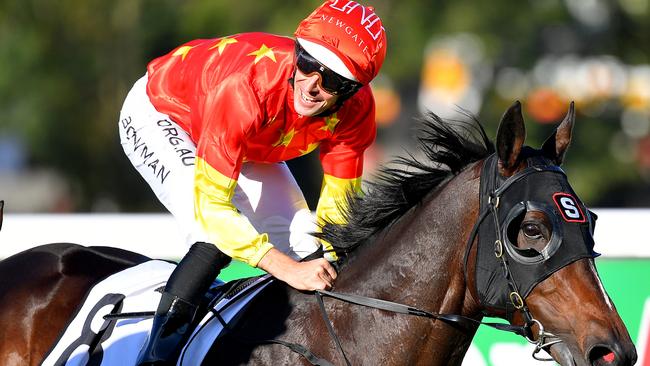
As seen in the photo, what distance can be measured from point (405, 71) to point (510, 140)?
13.2m

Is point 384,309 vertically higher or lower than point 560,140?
lower

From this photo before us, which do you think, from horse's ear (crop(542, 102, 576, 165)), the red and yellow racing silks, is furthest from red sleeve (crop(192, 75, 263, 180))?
horse's ear (crop(542, 102, 576, 165))

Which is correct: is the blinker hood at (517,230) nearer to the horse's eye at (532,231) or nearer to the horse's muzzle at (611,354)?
the horse's eye at (532,231)

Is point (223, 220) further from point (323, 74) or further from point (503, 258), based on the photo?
point (503, 258)

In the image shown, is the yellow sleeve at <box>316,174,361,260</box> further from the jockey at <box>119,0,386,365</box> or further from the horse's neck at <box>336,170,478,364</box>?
the horse's neck at <box>336,170,478,364</box>

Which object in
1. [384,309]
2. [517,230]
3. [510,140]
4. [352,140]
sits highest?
[510,140]

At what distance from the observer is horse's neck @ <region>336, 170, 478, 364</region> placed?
3223mm

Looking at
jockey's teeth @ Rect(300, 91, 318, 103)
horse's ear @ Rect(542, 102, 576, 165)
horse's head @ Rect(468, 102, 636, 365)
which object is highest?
horse's ear @ Rect(542, 102, 576, 165)

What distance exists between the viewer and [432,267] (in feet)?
10.7

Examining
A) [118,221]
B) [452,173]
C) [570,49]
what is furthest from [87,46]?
[452,173]

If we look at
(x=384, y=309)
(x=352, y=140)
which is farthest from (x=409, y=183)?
(x=352, y=140)

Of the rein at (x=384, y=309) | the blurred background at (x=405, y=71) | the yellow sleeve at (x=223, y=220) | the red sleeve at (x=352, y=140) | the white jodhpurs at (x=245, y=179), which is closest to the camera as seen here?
the rein at (x=384, y=309)

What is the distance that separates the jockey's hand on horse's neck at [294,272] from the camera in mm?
3379

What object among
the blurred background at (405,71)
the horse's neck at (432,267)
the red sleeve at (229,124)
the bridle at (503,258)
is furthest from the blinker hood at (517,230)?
the blurred background at (405,71)
